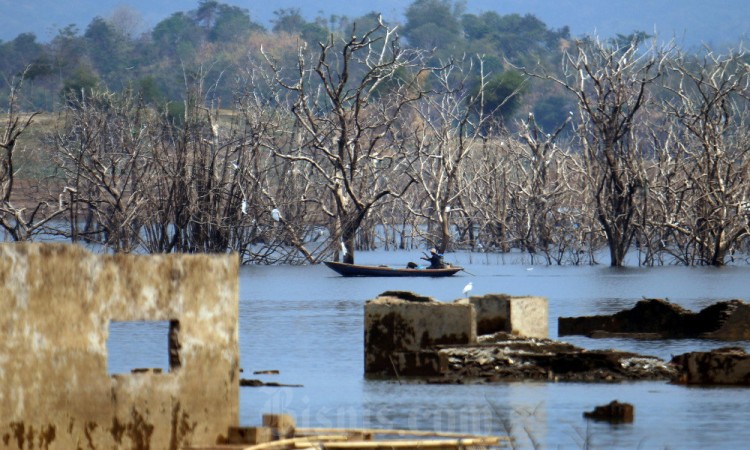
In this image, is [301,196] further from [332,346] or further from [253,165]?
[332,346]

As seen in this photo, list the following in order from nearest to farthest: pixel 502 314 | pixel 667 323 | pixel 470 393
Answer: pixel 470 393 → pixel 502 314 → pixel 667 323

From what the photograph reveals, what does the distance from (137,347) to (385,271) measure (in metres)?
17.0

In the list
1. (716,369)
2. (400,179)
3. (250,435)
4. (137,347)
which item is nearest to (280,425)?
(250,435)

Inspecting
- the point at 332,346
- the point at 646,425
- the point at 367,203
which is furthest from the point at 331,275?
the point at 646,425

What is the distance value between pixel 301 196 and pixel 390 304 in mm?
30224

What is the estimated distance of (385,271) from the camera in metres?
41.0

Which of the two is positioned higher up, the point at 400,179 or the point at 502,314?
the point at 400,179

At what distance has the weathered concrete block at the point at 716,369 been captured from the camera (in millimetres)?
16656

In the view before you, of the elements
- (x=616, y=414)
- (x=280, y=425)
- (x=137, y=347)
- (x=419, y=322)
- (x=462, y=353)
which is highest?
(x=419, y=322)

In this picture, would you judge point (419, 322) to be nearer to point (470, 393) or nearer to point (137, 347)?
point (470, 393)

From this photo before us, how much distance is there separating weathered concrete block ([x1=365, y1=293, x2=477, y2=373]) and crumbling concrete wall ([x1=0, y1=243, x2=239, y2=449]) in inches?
270

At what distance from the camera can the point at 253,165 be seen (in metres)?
47.5

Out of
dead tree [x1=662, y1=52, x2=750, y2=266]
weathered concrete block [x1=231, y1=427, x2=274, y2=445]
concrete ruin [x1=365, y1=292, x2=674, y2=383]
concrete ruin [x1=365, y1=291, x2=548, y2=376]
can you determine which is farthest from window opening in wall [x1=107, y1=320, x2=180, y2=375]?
dead tree [x1=662, y1=52, x2=750, y2=266]

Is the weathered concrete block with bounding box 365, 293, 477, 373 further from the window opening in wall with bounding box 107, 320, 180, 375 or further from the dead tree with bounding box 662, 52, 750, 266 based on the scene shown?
the dead tree with bounding box 662, 52, 750, 266
